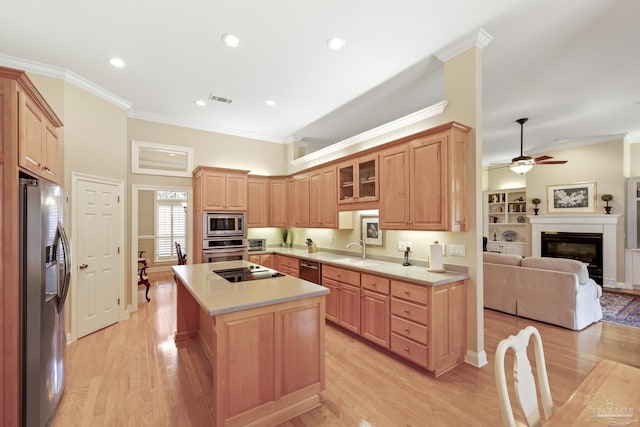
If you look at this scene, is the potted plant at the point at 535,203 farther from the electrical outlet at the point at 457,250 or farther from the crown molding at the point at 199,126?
the crown molding at the point at 199,126

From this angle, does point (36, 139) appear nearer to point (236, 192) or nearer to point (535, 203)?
point (236, 192)

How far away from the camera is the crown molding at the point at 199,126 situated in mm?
4809

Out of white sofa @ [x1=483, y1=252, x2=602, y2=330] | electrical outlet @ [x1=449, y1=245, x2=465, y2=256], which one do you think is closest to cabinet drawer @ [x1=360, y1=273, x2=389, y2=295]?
electrical outlet @ [x1=449, y1=245, x2=465, y2=256]

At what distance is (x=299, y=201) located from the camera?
543cm

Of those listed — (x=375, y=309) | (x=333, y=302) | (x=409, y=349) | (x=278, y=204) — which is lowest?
(x=409, y=349)

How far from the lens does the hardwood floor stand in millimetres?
2152

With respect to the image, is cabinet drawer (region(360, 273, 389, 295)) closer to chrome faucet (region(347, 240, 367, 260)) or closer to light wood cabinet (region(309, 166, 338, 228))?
chrome faucet (region(347, 240, 367, 260))

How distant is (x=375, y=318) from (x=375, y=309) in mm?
101

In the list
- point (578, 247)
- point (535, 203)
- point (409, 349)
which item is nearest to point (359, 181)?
point (409, 349)

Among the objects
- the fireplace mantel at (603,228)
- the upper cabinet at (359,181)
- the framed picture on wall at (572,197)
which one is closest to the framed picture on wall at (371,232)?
the upper cabinet at (359,181)

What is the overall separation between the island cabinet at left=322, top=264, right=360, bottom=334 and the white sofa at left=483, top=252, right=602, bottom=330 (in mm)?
2513

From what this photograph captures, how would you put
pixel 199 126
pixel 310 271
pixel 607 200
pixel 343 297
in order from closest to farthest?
pixel 343 297 < pixel 310 271 < pixel 199 126 < pixel 607 200

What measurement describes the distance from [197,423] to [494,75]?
187 inches

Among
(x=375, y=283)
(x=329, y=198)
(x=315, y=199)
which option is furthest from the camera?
(x=315, y=199)
